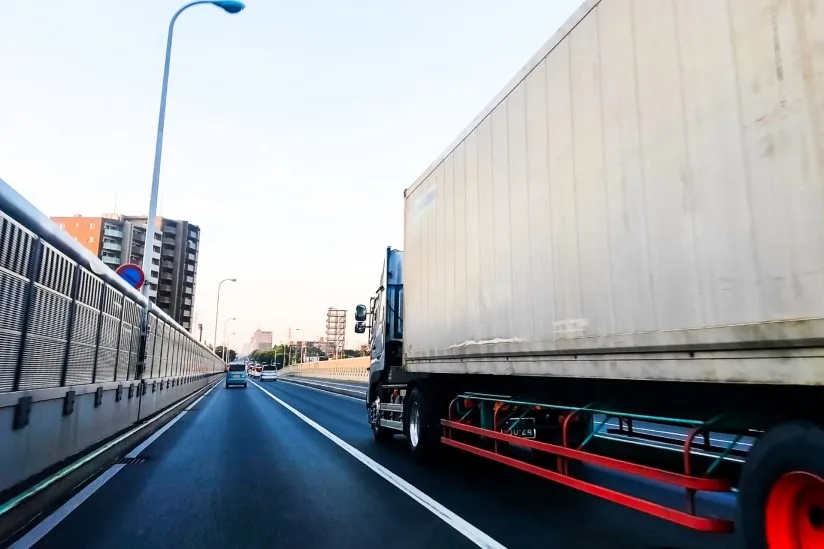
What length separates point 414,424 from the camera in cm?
988

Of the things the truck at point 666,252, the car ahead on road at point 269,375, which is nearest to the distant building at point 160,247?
the car ahead on road at point 269,375

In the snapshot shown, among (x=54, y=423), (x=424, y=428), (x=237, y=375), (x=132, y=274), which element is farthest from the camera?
(x=237, y=375)

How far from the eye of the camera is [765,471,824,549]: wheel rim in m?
3.01

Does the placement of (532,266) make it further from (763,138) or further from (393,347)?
(393,347)

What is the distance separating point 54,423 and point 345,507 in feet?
13.5

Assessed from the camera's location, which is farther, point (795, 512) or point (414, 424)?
point (414, 424)

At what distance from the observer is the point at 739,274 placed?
11.0ft

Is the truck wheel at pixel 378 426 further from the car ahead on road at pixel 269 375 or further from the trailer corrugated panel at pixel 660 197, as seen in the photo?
the car ahead on road at pixel 269 375

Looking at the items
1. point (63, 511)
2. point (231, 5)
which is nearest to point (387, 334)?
point (63, 511)

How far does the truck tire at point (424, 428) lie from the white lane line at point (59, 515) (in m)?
4.37

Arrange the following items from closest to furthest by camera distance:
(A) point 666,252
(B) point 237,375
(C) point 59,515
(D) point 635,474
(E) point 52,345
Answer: (A) point 666,252, (D) point 635,474, (C) point 59,515, (E) point 52,345, (B) point 237,375

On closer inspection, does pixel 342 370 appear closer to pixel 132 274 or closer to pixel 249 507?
pixel 132 274

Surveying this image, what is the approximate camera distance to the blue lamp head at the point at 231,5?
17750 millimetres

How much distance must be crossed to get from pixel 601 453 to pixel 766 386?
209 centimetres
